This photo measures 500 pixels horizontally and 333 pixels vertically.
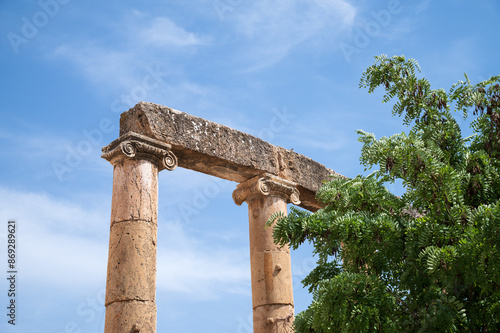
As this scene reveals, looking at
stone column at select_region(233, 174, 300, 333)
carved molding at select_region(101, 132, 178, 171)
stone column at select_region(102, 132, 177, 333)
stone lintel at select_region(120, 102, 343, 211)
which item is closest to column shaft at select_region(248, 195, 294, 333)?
stone column at select_region(233, 174, 300, 333)

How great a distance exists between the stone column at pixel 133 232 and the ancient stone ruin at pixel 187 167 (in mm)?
14

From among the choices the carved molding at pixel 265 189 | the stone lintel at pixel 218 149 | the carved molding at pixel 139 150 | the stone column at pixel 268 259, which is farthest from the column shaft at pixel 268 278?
the carved molding at pixel 139 150

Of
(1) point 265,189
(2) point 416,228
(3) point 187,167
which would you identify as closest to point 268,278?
(1) point 265,189

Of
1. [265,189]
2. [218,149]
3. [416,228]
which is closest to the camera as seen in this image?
[416,228]

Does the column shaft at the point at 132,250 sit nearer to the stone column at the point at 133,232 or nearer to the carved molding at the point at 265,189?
the stone column at the point at 133,232

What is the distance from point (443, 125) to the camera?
6664mm

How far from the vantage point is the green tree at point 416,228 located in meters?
5.12

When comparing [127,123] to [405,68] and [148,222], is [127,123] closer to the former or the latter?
[148,222]

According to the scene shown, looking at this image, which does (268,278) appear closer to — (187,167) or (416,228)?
(187,167)

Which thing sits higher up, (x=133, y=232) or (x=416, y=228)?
(x=133, y=232)

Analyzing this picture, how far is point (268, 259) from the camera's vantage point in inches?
416

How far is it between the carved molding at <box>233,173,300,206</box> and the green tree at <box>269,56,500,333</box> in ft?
13.2

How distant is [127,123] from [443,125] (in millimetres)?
5277

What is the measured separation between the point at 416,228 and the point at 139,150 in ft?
16.3
